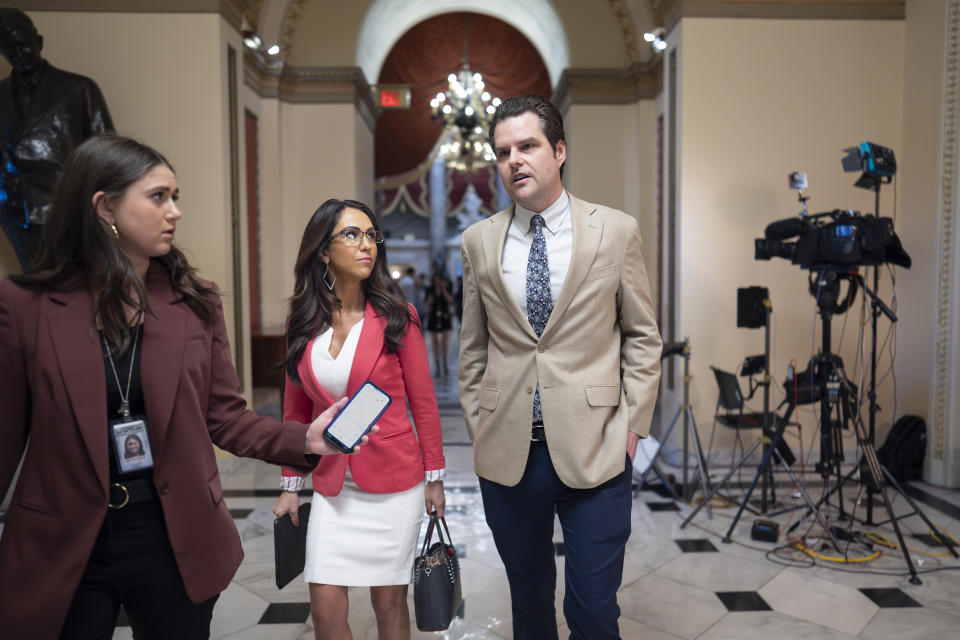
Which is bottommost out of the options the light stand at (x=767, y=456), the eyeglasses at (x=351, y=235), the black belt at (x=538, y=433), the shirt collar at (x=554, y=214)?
the light stand at (x=767, y=456)

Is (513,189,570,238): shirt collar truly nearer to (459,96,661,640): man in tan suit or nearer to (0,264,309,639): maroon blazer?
(459,96,661,640): man in tan suit

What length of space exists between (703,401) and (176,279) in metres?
4.79

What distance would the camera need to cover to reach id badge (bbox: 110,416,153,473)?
143 cm

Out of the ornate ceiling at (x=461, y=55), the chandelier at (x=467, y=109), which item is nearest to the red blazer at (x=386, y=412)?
the chandelier at (x=467, y=109)

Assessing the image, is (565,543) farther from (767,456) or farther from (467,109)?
(467,109)

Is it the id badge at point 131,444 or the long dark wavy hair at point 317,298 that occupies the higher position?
the long dark wavy hair at point 317,298

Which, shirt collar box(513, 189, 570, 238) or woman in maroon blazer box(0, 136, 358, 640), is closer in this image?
woman in maroon blazer box(0, 136, 358, 640)

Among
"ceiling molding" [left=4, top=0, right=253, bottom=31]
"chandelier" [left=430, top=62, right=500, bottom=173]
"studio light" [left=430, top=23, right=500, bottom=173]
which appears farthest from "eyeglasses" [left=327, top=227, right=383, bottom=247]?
"chandelier" [left=430, top=62, right=500, bottom=173]

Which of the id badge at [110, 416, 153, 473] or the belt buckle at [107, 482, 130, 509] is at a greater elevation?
the id badge at [110, 416, 153, 473]

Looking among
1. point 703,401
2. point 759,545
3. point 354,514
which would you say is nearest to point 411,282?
point 703,401

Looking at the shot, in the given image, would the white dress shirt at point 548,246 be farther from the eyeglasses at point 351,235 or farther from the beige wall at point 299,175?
the beige wall at point 299,175

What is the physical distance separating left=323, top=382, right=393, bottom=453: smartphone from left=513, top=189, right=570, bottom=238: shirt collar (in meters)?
0.80

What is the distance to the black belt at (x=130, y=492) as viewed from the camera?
1446 millimetres

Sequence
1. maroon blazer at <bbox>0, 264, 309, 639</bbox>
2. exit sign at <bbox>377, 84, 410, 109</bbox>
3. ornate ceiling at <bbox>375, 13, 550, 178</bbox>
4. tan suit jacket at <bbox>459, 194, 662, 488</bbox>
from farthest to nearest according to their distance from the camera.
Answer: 1. ornate ceiling at <bbox>375, 13, 550, 178</bbox>
2. exit sign at <bbox>377, 84, 410, 109</bbox>
3. tan suit jacket at <bbox>459, 194, 662, 488</bbox>
4. maroon blazer at <bbox>0, 264, 309, 639</bbox>
